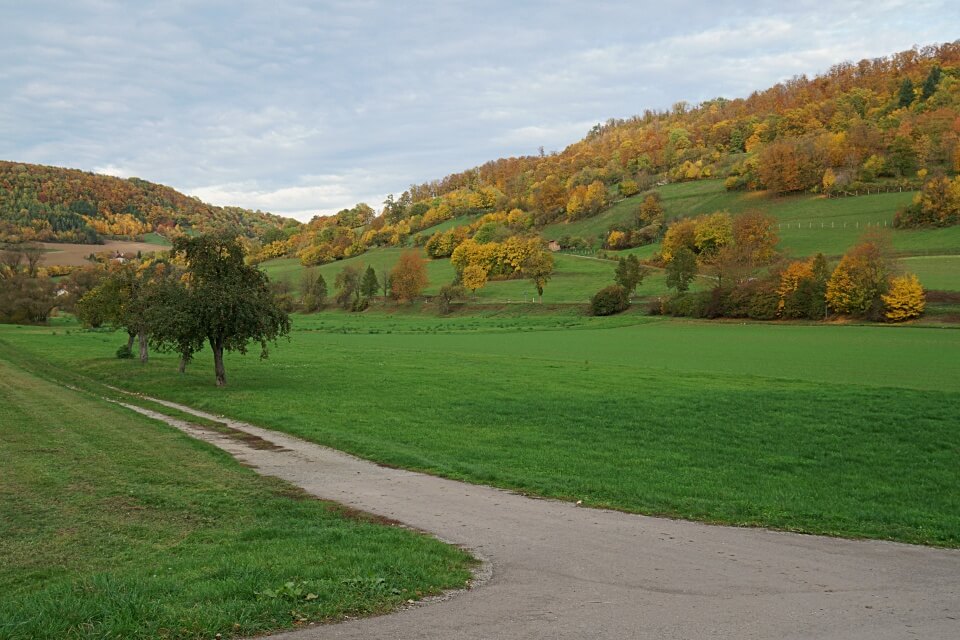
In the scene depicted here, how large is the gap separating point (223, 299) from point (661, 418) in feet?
66.7

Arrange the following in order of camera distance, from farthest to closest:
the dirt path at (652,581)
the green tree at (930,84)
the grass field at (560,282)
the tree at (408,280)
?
the green tree at (930,84), the tree at (408,280), the grass field at (560,282), the dirt path at (652,581)

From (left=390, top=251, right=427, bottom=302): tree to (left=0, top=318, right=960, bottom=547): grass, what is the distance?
6635 cm

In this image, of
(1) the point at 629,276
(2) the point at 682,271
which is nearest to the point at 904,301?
(2) the point at 682,271

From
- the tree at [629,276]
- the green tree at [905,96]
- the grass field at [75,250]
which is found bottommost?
the tree at [629,276]

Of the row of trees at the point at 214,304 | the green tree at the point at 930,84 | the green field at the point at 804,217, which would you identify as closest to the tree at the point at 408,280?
the green field at the point at 804,217

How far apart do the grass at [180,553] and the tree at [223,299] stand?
1504 centimetres

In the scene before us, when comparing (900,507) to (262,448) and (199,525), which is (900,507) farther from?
(262,448)

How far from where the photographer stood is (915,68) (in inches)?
7539

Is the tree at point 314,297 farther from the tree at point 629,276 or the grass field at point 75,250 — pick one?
the grass field at point 75,250

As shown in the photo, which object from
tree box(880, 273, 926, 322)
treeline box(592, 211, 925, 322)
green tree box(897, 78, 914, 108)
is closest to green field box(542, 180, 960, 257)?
treeline box(592, 211, 925, 322)

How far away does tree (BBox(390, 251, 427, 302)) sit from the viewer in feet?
393

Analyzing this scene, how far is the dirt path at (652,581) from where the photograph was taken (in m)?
7.09

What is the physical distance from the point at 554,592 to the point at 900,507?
901 cm

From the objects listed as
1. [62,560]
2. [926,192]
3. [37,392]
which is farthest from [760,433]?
[926,192]
